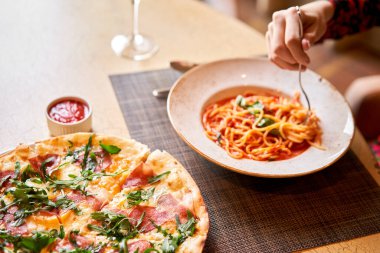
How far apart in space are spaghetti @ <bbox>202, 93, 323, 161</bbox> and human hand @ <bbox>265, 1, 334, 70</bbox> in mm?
254

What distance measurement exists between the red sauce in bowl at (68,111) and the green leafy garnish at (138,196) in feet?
1.86

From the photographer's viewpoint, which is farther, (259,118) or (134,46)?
(134,46)

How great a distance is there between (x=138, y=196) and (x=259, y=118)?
2.67 ft

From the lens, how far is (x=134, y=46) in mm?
3053

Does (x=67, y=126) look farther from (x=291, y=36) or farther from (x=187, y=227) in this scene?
(x=291, y=36)

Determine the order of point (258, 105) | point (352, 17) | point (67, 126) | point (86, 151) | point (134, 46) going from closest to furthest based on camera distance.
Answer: point (86, 151), point (67, 126), point (258, 105), point (352, 17), point (134, 46)

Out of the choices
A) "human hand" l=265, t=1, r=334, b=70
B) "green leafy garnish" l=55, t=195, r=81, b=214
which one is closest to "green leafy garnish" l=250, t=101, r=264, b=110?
"human hand" l=265, t=1, r=334, b=70

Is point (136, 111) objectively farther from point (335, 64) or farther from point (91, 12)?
point (335, 64)

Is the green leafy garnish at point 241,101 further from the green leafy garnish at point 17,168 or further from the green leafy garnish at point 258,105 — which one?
the green leafy garnish at point 17,168

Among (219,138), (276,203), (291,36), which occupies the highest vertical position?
(291,36)

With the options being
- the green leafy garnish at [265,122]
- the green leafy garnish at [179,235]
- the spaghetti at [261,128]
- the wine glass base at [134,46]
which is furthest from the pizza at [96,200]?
the wine glass base at [134,46]

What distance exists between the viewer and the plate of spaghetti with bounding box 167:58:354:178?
2.09 meters

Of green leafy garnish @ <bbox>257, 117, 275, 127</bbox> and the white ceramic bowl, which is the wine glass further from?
green leafy garnish @ <bbox>257, 117, 275, 127</bbox>

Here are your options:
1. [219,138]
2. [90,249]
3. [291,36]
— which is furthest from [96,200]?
[291,36]
